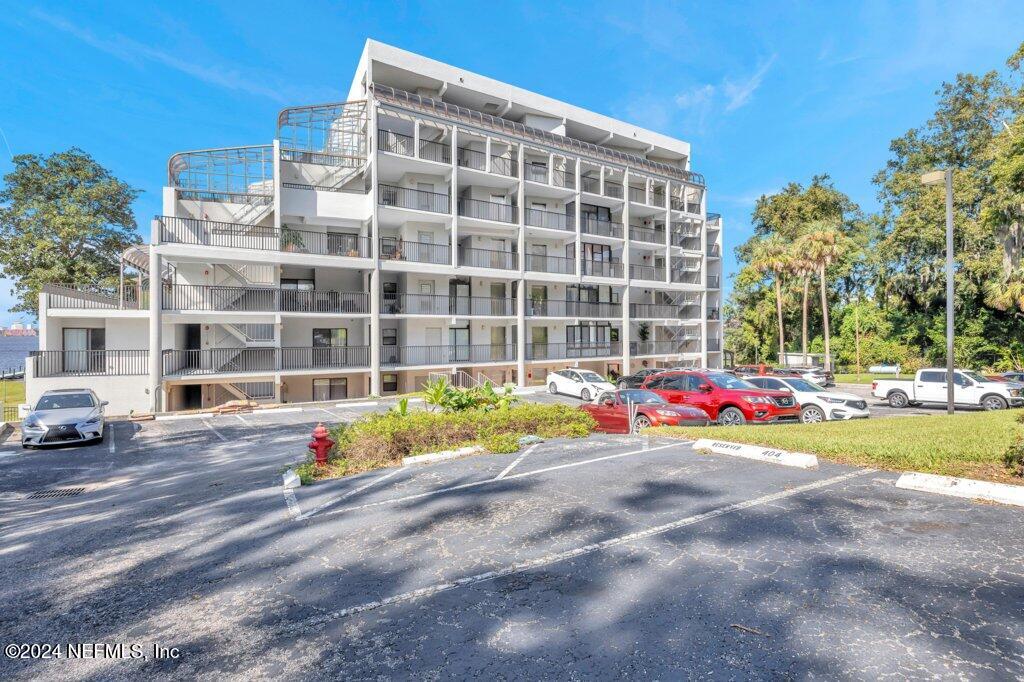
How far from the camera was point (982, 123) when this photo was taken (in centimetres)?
3625

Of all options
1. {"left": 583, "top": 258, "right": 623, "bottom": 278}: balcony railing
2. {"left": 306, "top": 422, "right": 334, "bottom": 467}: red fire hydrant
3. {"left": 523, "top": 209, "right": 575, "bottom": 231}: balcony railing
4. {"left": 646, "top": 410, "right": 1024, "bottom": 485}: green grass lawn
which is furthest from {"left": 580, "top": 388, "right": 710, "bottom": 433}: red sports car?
{"left": 583, "top": 258, "right": 623, "bottom": 278}: balcony railing

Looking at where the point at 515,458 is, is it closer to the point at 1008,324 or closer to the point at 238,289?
the point at 238,289

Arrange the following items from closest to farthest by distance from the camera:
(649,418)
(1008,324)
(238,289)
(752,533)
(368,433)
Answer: (752,533), (368,433), (649,418), (238,289), (1008,324)

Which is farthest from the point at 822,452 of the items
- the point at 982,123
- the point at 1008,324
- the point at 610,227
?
the point at 982,123

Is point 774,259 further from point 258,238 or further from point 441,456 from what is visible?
point 441,456

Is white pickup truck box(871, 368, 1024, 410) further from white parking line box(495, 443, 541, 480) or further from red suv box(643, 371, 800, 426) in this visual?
white parking line box(495, 443, 541, 480)

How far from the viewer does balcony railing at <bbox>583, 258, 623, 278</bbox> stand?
3209 cm

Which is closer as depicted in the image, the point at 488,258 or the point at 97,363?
the point at 97,363

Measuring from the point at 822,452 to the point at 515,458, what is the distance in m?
5.78

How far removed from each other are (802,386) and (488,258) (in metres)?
17.9

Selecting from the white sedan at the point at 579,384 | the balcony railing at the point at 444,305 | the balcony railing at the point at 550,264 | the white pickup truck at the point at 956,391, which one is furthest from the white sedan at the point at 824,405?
the balcony railing at the point at 550,264

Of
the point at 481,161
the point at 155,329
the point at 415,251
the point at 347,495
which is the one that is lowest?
the point at 347,495

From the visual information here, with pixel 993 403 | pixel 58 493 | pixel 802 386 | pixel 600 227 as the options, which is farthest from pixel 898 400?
pixel 58 493

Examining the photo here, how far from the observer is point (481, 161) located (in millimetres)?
28859
